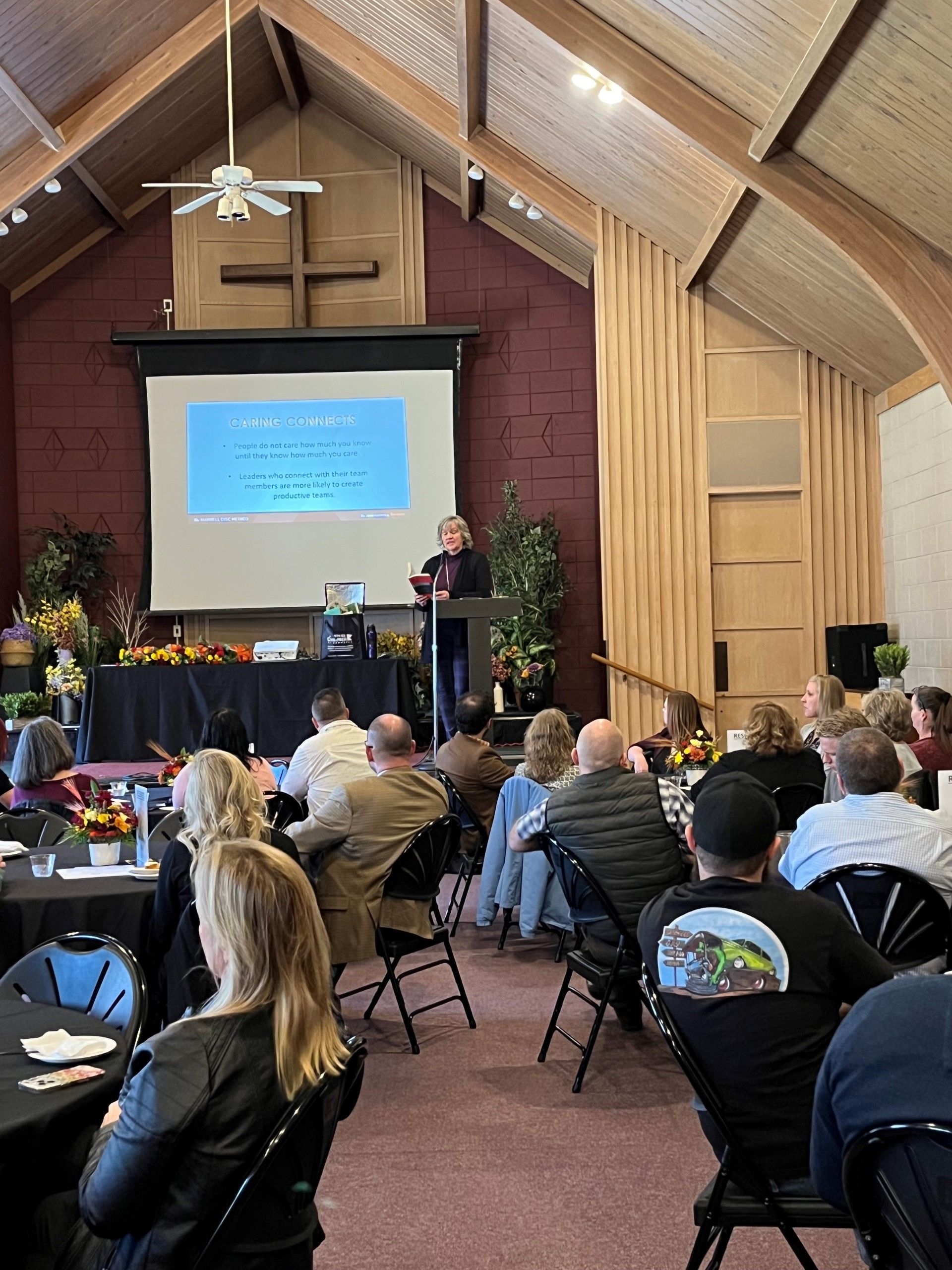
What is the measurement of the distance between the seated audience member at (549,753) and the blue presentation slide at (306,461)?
6149 mm

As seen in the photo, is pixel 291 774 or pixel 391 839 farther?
pixel 291 774

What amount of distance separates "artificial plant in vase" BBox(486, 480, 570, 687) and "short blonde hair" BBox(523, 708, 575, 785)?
15.4ft

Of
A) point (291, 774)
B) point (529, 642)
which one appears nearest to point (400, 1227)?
point (291, 774)

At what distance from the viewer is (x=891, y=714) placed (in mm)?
4879

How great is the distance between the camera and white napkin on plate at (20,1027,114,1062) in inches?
85.4

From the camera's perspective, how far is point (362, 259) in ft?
37.2

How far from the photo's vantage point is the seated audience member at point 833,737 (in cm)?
430

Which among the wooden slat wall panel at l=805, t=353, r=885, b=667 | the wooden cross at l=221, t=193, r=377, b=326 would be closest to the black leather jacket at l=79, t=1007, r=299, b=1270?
the wooden slat wall panel at l=805, t=353, r=885, b=667

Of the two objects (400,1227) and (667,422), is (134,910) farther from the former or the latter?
(667,422)

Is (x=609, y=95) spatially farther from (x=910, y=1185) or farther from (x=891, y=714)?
(x=910, y=1185)

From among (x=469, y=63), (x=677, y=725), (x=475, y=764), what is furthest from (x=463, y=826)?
(x=469, y=63)

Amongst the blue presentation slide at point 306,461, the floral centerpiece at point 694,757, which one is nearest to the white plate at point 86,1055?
the floral centerpiece at point 694,757

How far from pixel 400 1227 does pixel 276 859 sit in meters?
1.39

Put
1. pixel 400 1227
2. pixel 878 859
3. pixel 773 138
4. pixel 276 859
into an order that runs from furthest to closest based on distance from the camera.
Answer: pixel 773 138 → pixel 878 859 → pixel 400 1227 → pixel 276 859
